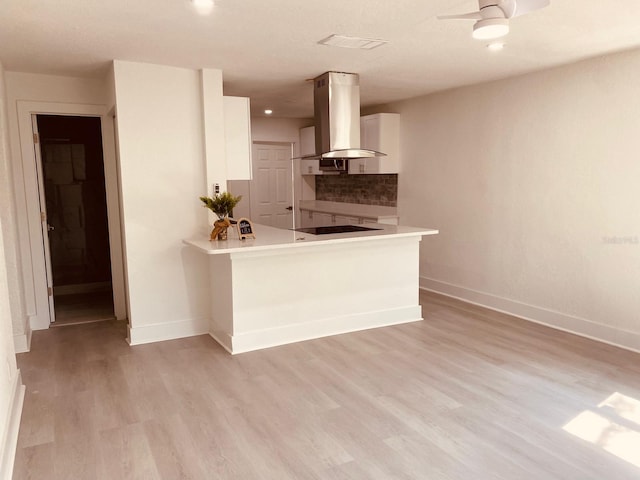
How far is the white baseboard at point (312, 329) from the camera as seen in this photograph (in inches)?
159

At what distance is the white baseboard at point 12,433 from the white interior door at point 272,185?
16.7ft

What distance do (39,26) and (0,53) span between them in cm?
93

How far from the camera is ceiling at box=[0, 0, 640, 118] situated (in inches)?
108

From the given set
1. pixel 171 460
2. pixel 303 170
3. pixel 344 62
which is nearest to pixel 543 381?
pixel 171 460

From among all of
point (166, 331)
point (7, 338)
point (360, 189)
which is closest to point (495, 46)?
point (166, 331)

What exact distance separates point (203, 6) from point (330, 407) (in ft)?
8.13

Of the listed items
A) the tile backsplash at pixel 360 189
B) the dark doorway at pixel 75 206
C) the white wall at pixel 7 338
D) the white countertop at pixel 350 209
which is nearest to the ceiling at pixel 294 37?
the white wall at pixel 7 338

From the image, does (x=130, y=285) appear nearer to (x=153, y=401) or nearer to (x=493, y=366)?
(x=153, y=401)

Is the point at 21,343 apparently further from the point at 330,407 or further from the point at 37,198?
the point at 330,407

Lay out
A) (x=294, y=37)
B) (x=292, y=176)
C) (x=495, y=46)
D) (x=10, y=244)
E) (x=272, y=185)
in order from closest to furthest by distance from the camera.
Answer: (x=294, y=37) < (x=495, y=46) < (x=10, y=244) < (x=272, y=185) < (x=292, y=176)

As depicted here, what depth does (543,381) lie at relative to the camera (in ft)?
11.1

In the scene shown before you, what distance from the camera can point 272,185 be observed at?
8.09m

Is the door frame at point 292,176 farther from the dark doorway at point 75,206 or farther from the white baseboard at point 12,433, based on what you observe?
the white baseboard at point 12,433

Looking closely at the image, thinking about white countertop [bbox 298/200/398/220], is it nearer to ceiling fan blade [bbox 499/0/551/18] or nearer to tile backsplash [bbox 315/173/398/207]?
tile backsplash [bbox 315/173/398/207]
